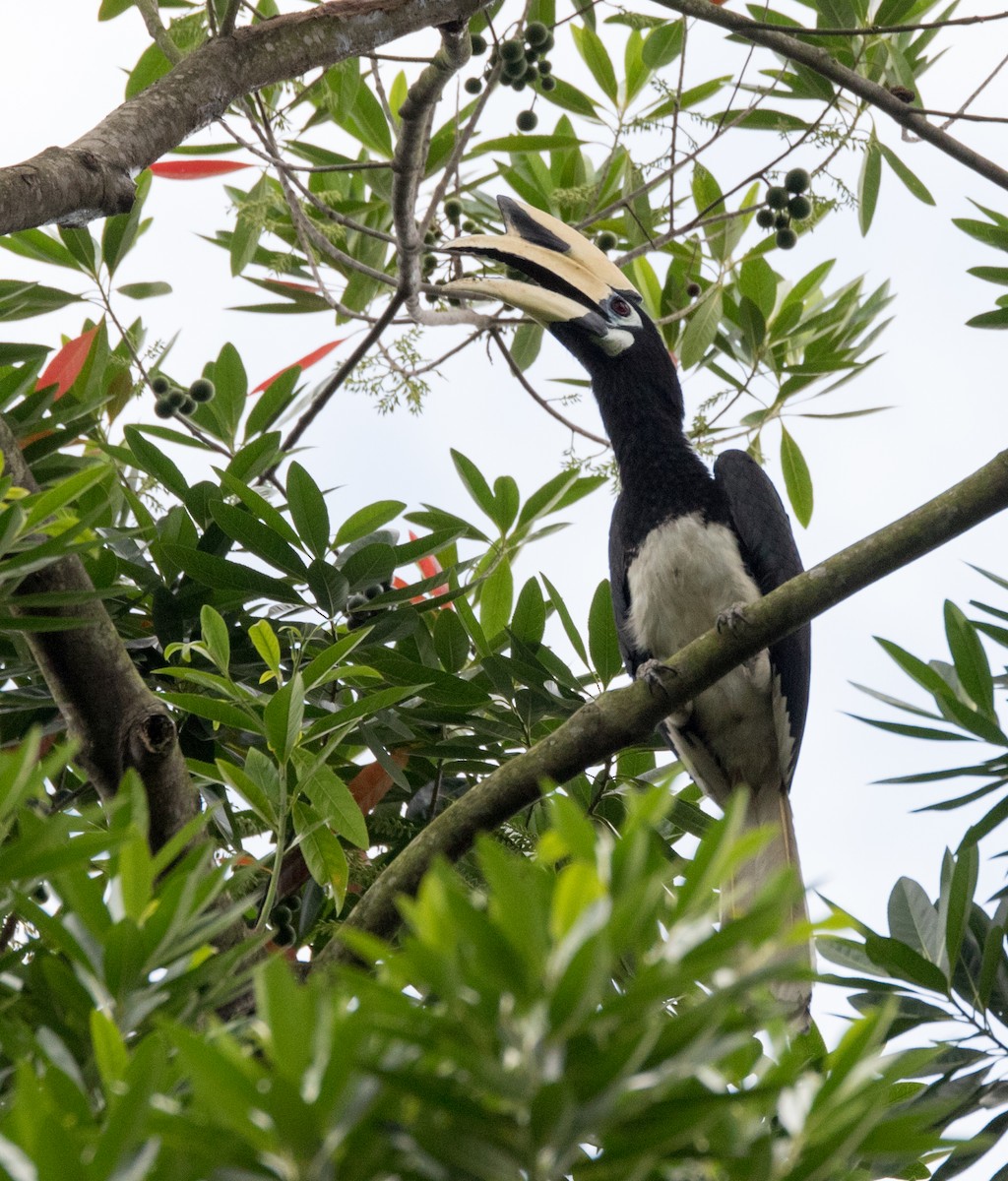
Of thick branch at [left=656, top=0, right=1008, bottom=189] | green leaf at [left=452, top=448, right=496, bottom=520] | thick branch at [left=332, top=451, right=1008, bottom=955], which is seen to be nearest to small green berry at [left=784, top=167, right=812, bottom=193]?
thick branch at [left=656, top=0, right=1008, bottom=189]

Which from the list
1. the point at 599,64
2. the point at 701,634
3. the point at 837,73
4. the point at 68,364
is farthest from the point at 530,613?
the point at 599,64

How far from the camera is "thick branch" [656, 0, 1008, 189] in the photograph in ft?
8.82

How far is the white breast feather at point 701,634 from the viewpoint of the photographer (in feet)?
11.6

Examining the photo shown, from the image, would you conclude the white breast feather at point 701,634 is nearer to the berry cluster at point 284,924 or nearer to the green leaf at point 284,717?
the berry cluster at point 284,924

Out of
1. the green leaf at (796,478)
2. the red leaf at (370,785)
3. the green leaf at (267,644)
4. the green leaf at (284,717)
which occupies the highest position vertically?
the green leaf at (796,478)

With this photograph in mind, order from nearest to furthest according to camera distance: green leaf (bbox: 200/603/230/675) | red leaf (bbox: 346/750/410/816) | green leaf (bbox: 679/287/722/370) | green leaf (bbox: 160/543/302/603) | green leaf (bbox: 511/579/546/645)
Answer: green leaf (bbox: 200/603/230/675)
green leaf (bbox: 160/543/302/603)
red leaf (bbox: 346/750/410/816)
green leaf (bbox: 511/579/546/645)
green leaf (bbox: 679/287/722/370)

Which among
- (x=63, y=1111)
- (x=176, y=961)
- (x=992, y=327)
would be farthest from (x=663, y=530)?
(x=63, y=1111)

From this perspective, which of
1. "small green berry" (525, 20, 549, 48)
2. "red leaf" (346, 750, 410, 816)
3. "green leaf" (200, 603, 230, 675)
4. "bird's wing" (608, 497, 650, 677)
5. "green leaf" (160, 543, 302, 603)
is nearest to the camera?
"green leaf" (200, 603, 230, 675)

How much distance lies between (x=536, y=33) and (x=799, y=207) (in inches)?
32.1

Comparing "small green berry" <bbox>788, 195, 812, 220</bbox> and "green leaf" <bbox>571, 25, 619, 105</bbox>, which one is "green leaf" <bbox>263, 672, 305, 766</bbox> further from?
"green leaf" <bbox>571, 25, 619, 105</bbox>

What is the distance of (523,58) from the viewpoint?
3443 millimetres

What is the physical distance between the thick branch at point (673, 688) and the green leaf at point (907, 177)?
1.92 meters

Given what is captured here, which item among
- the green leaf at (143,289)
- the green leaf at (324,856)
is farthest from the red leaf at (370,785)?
the green leaf at (143,289)

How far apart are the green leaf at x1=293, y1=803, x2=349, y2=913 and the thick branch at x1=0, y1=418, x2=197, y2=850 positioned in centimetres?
20
